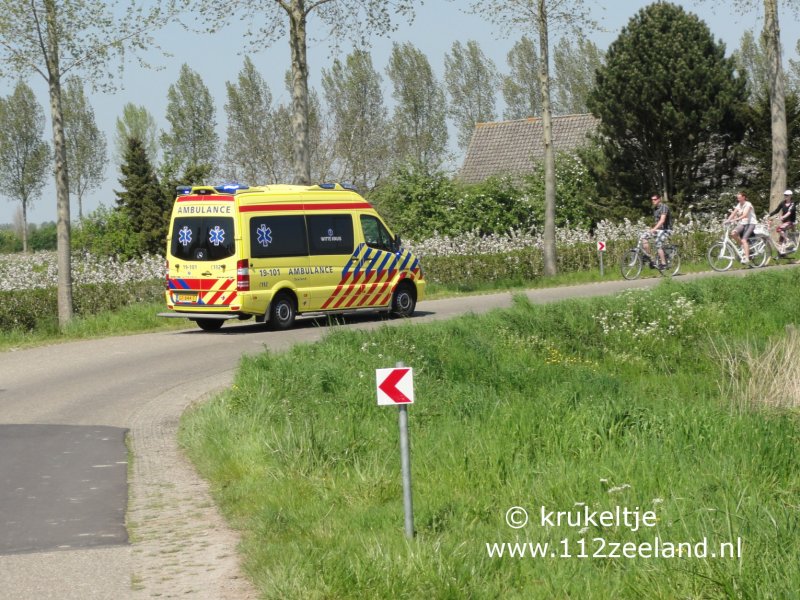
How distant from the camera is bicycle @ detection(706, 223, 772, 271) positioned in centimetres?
2909

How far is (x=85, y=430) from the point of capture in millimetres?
12250

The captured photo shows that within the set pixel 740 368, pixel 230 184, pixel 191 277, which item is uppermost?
pixel 230 184

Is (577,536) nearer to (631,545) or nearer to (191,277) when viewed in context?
(631,545)

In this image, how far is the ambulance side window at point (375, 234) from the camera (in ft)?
73.6

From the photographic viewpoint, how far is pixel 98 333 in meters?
21.6

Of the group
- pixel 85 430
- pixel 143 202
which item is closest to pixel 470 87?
pixel 143 202

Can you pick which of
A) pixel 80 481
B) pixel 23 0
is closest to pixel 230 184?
pixel 23 0

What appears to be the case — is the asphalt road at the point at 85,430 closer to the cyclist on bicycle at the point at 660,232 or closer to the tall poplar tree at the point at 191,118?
the cyclist on bicycle at the point at 660,232

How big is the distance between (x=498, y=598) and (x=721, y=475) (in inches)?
116

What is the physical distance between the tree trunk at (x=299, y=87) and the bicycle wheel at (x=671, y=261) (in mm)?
8381

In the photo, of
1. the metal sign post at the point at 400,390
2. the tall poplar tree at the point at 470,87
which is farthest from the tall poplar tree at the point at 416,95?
the metal sign post at the point at 400,390

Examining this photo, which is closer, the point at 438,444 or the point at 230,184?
the point at 438,444

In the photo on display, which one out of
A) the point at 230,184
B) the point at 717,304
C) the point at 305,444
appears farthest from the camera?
the point at 717,304

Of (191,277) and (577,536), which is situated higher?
(191,277)
